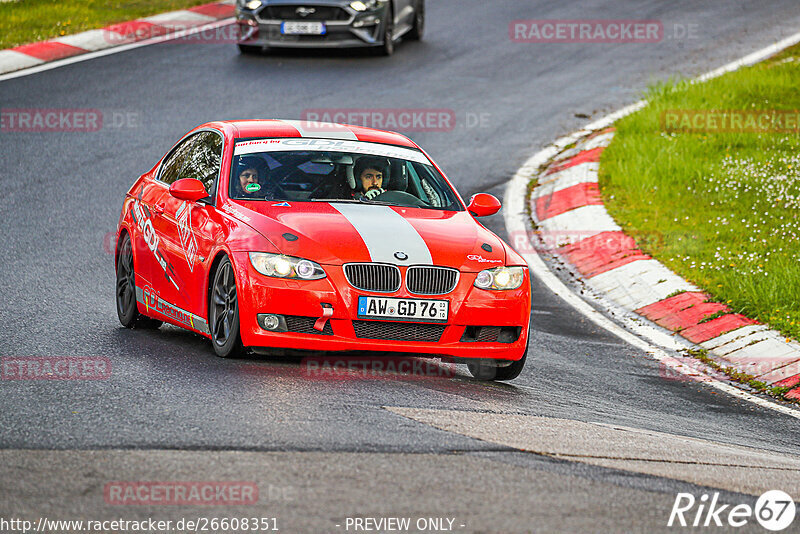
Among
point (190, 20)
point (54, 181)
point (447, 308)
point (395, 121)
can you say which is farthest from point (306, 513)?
point (190, 20)

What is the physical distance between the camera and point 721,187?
1326cm

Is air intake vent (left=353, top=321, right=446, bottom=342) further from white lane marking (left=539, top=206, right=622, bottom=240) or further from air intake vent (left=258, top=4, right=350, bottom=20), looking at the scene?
air intake vent (left=258, top=4, right=350, bottom=20)

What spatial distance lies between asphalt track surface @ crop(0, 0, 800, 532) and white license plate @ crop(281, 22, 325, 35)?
1.33 metres

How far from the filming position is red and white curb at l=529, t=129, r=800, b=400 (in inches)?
369

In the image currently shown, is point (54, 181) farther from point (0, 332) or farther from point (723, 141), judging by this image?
point (723, 141)

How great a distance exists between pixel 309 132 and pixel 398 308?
6.82 ft

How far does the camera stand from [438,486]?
5.09m

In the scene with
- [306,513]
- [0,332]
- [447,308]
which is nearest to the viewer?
[306,513]

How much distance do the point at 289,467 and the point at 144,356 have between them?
2.79m

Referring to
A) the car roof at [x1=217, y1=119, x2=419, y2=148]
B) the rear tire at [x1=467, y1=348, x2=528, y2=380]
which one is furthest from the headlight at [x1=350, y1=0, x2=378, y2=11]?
the rear tire at [x1=467, y1=348, x2=528, y2=380]

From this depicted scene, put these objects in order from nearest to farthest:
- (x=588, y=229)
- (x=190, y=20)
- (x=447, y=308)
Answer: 1. (x=447, y=308)
2. (x=588, y=229)
3. (x=190, y=20)

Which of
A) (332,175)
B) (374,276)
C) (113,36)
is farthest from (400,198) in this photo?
(113,36)

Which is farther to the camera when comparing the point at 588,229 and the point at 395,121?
the point at 395,121

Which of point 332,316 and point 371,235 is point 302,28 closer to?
point 371,235
